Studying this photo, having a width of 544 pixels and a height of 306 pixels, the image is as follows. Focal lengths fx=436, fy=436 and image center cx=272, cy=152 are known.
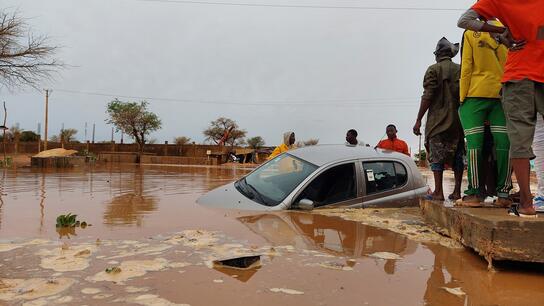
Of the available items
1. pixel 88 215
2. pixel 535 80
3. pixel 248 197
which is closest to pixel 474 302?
pixel 535 80

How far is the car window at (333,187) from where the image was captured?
5.56 m

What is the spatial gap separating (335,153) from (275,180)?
90 centimetres

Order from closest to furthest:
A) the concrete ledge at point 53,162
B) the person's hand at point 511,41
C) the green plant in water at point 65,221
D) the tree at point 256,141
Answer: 1. the person's hand at point 511,41
2. the green plant in water at point 65,221
3. the concrete ledge at point 53,162
4. the tree at point 256,141

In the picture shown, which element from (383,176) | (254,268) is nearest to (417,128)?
(383,176)

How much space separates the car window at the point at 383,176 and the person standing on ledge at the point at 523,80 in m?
2.68

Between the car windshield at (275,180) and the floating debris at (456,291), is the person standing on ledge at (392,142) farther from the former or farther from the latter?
the floating debris at (456,291)

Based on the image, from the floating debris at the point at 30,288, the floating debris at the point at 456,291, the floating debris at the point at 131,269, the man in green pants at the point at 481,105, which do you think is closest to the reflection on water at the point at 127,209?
the floating debris at the point at 131,269

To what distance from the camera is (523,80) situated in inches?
124

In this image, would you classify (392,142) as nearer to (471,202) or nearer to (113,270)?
(471,202)

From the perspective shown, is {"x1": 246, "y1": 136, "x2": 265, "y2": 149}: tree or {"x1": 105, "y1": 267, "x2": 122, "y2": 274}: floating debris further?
{"x1": 246, "y1": 136, "x2": 265, "y2": 149}: tree

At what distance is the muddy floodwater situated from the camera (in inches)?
91.3

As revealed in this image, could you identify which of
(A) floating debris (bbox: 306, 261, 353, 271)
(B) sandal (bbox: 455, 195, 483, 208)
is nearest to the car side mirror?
(B) sandal (bbox: 455, 195, 483, 208)

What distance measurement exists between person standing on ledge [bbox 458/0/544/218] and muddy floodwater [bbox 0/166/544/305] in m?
0.78

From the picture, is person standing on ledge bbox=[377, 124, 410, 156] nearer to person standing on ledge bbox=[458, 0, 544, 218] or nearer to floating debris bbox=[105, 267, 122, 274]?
person standing on ledge bbox=[458, 0, 544, 218]
